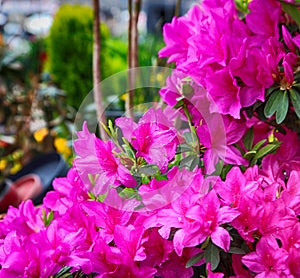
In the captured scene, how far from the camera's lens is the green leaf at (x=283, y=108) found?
81 cm

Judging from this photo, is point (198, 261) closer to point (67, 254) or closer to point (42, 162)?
point (67, 254)

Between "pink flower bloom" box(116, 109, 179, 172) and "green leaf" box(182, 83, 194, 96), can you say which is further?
"green leaf" box(182, 83, 194, 96)

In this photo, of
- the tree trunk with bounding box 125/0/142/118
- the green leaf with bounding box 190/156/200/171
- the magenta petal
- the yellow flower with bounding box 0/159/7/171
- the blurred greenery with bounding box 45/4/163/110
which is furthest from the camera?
the blurred greenery with bounding box 45/4/163/110

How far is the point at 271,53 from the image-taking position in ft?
2.76

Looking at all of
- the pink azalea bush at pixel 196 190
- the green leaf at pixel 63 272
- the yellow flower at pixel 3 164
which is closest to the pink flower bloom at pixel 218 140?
the pink azalea bush at pixel 196 190

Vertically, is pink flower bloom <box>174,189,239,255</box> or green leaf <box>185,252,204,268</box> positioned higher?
pink flower bloom <box>174,189,239,255</box>

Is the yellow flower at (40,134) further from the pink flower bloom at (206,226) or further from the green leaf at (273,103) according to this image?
the pink flower bloom at (206,226)

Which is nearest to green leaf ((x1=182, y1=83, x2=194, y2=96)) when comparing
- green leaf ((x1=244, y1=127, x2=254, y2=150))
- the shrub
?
green leaf ((x1=244, y1=127, x2=254, y2=150))

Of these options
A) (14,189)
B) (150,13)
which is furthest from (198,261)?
(150,13)

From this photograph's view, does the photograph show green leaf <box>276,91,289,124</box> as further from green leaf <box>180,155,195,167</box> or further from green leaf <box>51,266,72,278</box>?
green leaf <box>51,266,72,278</box>

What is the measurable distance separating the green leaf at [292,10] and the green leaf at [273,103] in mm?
124

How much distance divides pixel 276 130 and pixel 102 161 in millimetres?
325

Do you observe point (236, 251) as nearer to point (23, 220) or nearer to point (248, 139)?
point (248, 139)

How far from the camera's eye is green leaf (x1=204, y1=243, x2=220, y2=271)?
0.68 m
